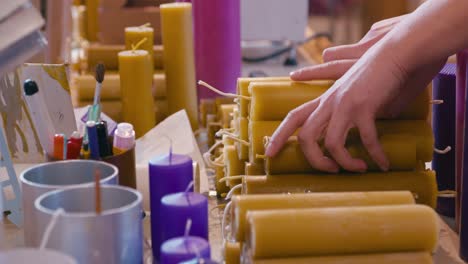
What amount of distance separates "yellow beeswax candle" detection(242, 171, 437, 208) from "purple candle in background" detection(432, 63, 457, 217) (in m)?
0.11

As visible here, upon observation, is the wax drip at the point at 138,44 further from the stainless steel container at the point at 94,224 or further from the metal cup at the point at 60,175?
the stainless steel container at the point at 94,224

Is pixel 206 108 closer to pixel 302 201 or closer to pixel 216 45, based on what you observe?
pixel 216 45

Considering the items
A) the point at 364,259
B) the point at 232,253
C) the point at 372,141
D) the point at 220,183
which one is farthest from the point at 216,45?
the point at 364,259

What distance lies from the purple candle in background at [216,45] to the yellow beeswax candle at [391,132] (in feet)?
1.98

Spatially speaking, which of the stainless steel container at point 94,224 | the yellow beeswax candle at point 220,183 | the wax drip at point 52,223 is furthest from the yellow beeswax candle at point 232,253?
the yellow beeswax candle at point 220,183

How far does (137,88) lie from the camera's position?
1414mm

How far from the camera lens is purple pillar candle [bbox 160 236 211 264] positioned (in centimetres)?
75

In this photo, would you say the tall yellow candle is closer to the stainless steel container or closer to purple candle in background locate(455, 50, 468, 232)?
purple candle in background locate(455, 50, 468, 232)

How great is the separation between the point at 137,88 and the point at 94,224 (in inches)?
27.3

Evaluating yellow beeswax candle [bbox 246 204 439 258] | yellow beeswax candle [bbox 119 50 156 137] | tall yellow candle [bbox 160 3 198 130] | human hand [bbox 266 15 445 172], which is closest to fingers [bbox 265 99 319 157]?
human hand [bbox 266 15 445 172]

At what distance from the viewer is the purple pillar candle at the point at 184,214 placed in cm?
84

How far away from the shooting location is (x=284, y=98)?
108cm

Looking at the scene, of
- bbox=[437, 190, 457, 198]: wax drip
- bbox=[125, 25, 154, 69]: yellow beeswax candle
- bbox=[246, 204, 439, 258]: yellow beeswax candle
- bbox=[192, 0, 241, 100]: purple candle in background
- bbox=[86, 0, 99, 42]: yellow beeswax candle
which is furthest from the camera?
bbox=[86, 0, 99, 42]: yellow beeswax candle

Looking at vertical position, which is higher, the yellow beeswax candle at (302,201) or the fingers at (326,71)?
the fingers at (326,71)
